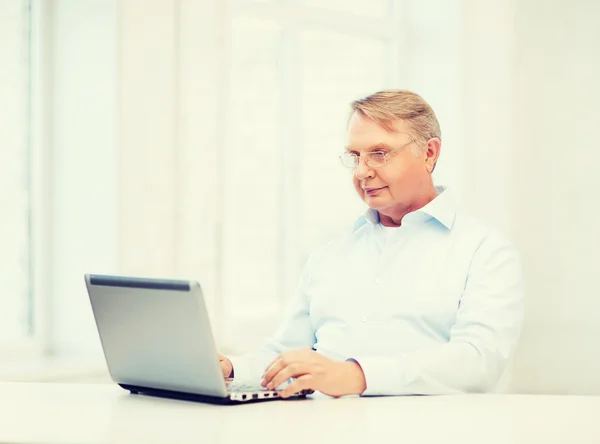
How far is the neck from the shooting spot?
2.53 m

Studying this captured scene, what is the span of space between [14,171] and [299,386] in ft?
5.83

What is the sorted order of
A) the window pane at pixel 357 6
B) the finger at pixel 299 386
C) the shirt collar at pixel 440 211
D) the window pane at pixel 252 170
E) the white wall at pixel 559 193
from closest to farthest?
the finger at pixel 299 386
the shirt collar at pixel 440 211
the window pane at pixel 252 170
the white wall at pixel 559 193
the window pane at pixel 357 6

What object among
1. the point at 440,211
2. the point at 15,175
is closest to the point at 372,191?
the point at 440,211

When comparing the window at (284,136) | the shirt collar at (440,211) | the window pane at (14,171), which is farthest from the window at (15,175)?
the shirt collar at (440,211)

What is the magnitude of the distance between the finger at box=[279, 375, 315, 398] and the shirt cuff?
150 millimetres

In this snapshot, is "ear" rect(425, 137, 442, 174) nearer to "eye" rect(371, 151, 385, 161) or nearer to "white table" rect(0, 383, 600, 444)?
"eye" rect(371, 151, 385, 161)

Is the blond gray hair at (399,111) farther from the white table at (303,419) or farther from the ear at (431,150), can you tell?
the white table at (303,419)

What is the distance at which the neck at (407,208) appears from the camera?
253 cm

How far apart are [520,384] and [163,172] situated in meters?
1.98

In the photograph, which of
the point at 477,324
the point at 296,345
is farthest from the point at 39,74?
the point at 477,324

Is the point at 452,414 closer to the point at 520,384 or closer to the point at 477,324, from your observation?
the point at 477,324

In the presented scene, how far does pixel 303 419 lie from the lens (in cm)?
153

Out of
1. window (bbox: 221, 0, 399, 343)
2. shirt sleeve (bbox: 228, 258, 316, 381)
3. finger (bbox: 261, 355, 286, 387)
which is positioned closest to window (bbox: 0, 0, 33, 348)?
window (bbox: 221, 0, 399, 343)

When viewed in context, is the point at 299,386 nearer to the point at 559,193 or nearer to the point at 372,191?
the point at 372,191
